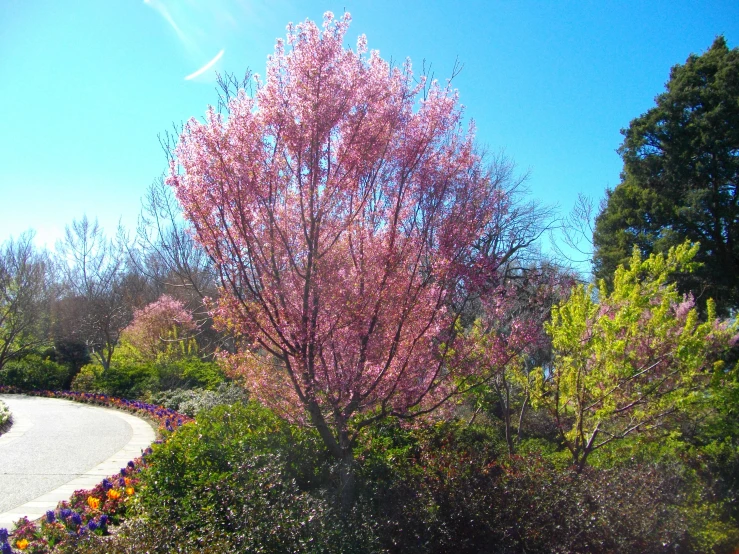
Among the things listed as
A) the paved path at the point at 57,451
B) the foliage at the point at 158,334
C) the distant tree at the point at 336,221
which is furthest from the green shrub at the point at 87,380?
the distant tree at the point at 336,221

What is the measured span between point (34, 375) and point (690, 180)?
22.2m

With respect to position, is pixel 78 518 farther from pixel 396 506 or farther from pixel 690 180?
pixel 690 180

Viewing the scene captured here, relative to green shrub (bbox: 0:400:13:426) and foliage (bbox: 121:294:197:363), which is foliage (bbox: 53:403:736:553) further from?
foliage (bbox: 121:294:197:363)

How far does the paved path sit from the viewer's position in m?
5.98

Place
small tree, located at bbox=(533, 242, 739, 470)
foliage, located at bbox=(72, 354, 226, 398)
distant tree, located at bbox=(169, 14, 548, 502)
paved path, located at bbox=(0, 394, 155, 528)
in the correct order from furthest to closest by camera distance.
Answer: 1. foliage, located at bbox=(72, 354, 226, 398)
2. paved path, located at bbox=(0, 394, 155, 528)
3. small tree, located at bbox=(533, 242, 739, 470)
4. distant tree, located at bbox=(169, 14, 548, 502)

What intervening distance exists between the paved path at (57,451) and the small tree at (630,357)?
5614 mm

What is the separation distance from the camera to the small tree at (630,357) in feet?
16.6

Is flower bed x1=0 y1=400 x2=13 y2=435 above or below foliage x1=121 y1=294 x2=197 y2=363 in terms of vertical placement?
below

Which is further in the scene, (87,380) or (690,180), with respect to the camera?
(87,380)

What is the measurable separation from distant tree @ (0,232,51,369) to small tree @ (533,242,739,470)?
Result: 20.4 metres

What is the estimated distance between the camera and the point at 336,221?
13.1 feet

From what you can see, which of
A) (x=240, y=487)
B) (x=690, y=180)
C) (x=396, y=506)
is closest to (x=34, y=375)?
(x=240, y=487)

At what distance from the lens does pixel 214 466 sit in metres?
4.26

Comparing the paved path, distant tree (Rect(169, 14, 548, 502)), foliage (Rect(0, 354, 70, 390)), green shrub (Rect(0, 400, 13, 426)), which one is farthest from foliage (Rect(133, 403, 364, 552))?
foliage (Rect(0, 354, 70, 390))
